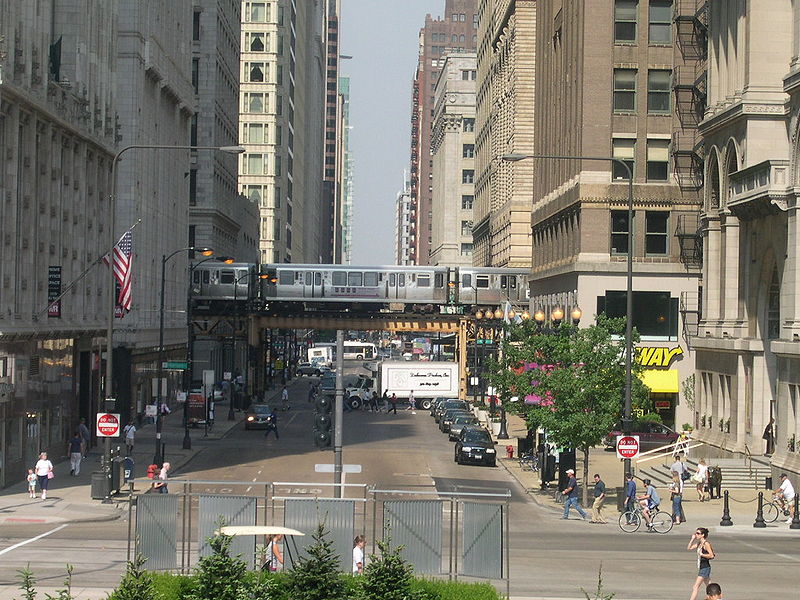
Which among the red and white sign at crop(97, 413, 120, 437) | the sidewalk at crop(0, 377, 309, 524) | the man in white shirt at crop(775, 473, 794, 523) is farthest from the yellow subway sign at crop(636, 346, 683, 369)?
the red and white sign at crop(97, 413, 120, 437)

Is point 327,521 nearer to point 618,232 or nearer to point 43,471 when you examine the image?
point 43,471

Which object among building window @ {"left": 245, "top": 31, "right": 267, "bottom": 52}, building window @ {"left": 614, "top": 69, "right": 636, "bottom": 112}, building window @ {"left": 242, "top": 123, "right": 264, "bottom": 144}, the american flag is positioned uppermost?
building window @ {"left": 245, "top": 31, "right": 267, "bottom": 52}

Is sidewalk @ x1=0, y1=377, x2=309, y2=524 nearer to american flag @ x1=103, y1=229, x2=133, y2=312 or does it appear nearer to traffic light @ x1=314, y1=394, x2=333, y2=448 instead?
american flag @ x1=103, y1=229, x2=133, y2=312

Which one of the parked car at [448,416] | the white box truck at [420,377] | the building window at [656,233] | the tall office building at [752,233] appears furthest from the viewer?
the white box truck at [420,377]

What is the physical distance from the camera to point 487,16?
132 meters

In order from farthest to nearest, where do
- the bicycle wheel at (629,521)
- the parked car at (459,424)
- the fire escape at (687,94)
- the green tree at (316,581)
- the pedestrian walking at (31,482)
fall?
the fire escape at (687,94) < the parked car at (459,424) < the pedestrian walking at (31,482) < the bicycle wheel at (629,521) < the green tree at (316,581)

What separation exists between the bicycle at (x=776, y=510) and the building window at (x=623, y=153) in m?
A: 29.9

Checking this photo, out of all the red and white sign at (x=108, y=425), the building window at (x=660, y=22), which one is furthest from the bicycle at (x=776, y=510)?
the building window at (x=660, y=22)

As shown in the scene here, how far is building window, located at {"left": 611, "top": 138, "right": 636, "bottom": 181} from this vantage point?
70.8 m

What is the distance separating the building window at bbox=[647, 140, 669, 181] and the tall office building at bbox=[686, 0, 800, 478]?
1271 centimetres

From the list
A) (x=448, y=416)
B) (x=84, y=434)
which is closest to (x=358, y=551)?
(x=84, y=434)

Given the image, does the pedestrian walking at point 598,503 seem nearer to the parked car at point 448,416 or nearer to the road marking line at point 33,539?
the road marking line at point 33,539

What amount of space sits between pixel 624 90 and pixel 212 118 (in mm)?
44700

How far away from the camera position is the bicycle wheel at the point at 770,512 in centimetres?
4181
